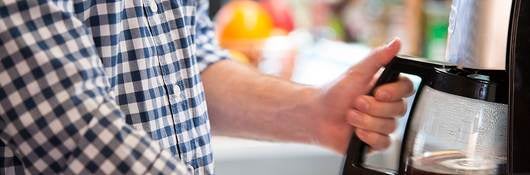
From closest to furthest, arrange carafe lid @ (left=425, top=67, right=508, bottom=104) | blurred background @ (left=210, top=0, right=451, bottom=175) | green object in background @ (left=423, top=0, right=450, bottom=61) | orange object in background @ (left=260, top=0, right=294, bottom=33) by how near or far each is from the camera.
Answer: carafe lid @ (left=425, top=67, right=508, bottom=104), blurred background @ (left=210, top=0, right=451, bottom=175), green object in background @ (left=423, top=0, right=450, bottom=61), orange object in background @ (left=260, top=0, right=294, bottom=33)

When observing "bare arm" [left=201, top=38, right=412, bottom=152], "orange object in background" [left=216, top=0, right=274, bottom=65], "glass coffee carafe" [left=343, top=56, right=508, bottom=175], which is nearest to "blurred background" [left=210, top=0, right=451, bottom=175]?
"orange object in background" [left=216, top=0, right=274, bottom=65]

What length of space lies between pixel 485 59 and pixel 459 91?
5 centimetres

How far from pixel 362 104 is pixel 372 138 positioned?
5 centimetres

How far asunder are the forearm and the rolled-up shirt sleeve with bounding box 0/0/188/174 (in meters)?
0.43

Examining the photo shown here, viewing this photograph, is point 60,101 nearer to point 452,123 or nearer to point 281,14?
point 452,123

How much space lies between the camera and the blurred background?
1.69 meters

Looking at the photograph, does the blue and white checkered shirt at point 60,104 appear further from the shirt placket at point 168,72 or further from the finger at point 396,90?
the finger at point 396,90

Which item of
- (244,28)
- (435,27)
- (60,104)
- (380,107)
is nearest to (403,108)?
(380,107)

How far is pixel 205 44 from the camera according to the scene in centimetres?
114

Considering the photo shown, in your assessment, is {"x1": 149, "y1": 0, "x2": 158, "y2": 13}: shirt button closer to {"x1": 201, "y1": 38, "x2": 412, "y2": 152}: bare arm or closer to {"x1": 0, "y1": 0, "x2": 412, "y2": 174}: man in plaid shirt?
{"x1": 0, "y1": 0, "x2": 412, "y2": 174}: man in plaid shirt

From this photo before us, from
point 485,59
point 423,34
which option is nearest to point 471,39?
point 485,59

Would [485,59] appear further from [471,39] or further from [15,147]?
[15,147]

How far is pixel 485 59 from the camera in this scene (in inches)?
30.3

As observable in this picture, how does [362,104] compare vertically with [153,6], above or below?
below
